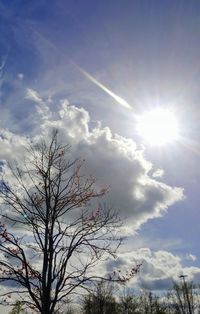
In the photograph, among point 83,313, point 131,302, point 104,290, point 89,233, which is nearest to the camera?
point 89,233

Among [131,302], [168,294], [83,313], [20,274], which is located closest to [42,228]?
[20,274]

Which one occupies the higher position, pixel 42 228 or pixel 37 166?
pixel 37 166

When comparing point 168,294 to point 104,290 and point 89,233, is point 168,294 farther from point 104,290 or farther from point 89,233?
point 89,233

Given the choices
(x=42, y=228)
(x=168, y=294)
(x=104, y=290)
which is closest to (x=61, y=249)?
(x=42, y=228)

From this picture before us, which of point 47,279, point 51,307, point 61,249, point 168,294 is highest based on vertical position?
point 168,294

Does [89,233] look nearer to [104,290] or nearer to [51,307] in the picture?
[51,307]

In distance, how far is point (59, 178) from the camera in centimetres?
1073

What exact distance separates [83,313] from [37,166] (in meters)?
32.1

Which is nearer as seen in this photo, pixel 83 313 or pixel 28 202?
pixel 28 202

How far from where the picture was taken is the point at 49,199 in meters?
9.97

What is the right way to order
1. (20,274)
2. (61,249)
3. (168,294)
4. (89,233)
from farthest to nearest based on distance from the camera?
(168,294)
(89,233)
(61,249)
(20,274)

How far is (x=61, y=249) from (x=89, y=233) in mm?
1023

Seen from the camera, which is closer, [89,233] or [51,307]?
[51,307]

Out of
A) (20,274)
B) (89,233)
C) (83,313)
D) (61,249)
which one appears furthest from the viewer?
(83,313)
